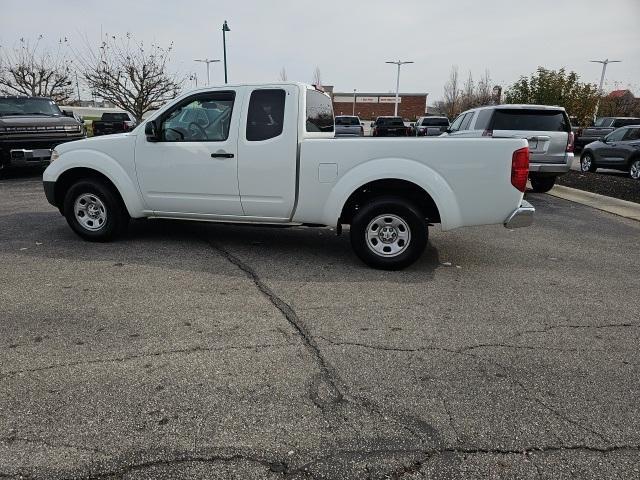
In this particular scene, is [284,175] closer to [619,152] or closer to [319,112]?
[319,112]

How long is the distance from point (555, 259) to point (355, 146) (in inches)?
115

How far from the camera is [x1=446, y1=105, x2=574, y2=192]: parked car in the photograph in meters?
9.92

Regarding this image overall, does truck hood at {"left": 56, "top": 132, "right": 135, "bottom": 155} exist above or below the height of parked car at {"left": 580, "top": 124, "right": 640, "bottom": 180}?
above

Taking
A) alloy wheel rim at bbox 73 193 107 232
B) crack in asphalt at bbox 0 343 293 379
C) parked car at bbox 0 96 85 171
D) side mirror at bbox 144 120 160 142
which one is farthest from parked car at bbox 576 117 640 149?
crack in asphalt at bbox 0 343 293 379

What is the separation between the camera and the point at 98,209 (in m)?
6.17

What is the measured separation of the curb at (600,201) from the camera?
8.95 meters

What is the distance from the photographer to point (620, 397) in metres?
2.91

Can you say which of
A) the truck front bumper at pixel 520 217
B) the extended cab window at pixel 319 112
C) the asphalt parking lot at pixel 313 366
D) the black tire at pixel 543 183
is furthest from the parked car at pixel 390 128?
the truck front bumper at pixel 520 217

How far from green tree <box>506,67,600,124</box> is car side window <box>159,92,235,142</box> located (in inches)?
1055

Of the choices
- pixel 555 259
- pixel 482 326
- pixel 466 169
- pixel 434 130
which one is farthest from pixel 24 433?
pixel 434 130

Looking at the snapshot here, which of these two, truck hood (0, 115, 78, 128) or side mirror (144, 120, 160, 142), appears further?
truck hood (0, 115, 78, 128)

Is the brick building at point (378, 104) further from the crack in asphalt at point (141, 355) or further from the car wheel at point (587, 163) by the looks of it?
the crack in asphalt at point (141, 355)

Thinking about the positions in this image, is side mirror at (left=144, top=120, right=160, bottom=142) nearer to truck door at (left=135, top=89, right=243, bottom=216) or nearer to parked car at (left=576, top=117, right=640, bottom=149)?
truck door at (left=135, top=89, right=243, bottom=216)

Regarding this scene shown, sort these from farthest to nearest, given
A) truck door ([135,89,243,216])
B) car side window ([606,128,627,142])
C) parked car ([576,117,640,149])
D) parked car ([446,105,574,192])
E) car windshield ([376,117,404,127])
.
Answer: car windshield ([376,117,404,127]) < parked car ([576,117,640,149]) < car side window ([606,128,627,142]) < parked car ([446,105,574,192]) < truck door ([135,89,243,216])
